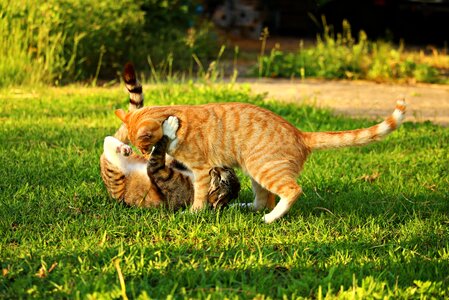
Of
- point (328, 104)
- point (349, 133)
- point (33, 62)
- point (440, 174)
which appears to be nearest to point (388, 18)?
point (328, 104)

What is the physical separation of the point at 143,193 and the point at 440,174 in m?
2.69

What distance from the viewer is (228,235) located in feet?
14.9

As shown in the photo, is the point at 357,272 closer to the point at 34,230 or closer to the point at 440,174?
the point at 34,230

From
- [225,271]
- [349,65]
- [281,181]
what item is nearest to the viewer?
[225,271]

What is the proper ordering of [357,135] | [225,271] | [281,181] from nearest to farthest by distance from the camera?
[225,271], [281,181], [357,135]

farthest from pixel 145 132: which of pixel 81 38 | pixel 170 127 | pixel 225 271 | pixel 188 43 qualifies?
pixel 81 38

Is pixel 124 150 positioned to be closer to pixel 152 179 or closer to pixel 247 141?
pixel 152 179

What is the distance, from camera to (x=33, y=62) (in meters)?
9.90

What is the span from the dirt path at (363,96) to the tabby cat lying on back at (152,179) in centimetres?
407

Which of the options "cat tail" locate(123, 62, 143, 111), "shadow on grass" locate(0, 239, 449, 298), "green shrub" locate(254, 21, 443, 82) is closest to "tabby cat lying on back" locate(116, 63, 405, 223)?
"cat tail" locate(123, 62, 143, 111)

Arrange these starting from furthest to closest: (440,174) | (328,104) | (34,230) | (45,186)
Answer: (328,104) → (440,174) → (45,186) → (34,230)

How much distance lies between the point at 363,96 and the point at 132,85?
5744mm

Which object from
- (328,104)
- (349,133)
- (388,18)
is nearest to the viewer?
(349,133)

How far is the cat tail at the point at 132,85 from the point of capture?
16.9ft
